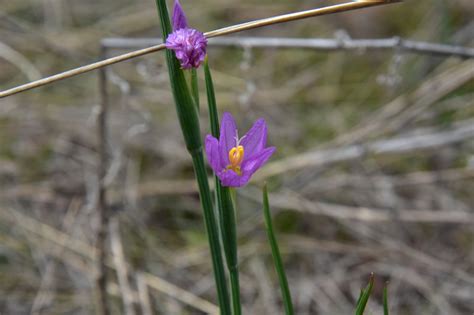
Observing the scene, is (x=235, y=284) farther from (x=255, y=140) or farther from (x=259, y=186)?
(x=259, y=186)

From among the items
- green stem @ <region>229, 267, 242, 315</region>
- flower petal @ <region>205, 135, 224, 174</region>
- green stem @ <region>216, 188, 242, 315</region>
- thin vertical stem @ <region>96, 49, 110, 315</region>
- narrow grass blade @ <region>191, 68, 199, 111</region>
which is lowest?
green stem @ <region>229, 267, 242, 315</region>

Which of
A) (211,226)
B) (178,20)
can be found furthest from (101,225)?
(178,20)

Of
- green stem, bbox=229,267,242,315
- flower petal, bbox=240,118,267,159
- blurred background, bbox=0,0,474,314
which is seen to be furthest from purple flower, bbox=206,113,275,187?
blurred background, bbox=0,0,474,314

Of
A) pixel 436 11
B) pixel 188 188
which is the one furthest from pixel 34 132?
pixel 436 11

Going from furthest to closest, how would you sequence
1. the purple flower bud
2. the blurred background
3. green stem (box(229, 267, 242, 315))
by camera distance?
the blurred background
green stem (box(229, 267, 242, 315))
the purple flower bud

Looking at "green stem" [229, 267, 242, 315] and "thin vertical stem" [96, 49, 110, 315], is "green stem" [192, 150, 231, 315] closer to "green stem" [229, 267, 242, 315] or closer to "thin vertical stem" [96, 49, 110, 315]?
"green stem" [229, 267, 242, 315]

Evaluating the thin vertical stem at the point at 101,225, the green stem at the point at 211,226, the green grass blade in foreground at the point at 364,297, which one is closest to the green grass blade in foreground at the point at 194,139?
the green stem at the point at 211,226
